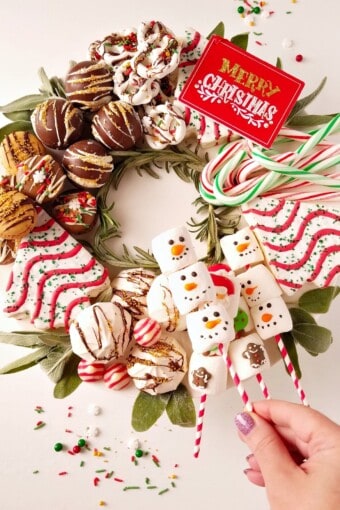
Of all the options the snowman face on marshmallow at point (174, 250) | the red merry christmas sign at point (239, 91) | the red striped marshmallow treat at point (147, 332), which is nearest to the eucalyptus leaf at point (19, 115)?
the red merry christmas sign at point (239, 91)

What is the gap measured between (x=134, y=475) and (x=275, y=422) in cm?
70

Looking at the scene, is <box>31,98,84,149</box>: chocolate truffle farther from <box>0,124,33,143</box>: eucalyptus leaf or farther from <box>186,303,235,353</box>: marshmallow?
<box>186,303,235,353</box>: marshmallow

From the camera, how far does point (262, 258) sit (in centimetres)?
176

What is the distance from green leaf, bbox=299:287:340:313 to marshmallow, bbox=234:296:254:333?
153mm

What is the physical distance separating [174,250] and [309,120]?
60 centimetres

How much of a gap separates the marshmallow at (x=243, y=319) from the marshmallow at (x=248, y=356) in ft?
0.10

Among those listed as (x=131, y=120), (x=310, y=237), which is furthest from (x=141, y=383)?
(x=131, y=120)

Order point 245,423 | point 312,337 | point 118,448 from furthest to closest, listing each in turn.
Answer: point 118,448 < point 312,337 < point 245,423

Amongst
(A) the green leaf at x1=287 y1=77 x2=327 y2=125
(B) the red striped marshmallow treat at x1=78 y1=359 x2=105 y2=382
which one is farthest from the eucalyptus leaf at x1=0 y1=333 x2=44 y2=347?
→ (A) the green leaf at x1=287 y1=77 x2=327 y2=125

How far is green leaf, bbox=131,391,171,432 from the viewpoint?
178 centimetres

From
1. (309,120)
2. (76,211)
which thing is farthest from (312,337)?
(76,211)

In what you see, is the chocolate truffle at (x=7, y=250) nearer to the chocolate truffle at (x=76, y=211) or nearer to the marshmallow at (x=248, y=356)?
the chocolate truffle at (x=76, y=211)

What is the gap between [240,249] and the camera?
67.8 inches

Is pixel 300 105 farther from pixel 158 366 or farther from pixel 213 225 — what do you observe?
pixel 158 366
